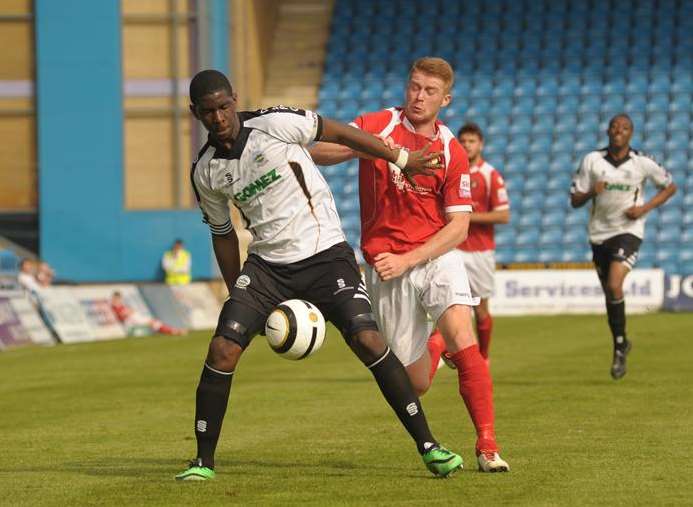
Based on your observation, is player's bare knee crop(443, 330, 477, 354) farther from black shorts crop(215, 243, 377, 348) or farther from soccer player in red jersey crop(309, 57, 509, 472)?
black shorts crop(215, 243, 377, 348)

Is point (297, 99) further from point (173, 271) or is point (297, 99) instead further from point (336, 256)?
point (336, 256)

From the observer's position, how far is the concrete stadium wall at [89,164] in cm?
2808

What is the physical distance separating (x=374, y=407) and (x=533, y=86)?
21.9 m

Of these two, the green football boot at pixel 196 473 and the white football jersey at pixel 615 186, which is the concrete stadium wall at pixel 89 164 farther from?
the green football boot at pixel 196 473

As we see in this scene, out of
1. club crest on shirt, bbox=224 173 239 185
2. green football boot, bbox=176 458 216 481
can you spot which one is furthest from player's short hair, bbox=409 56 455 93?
green football boot, bbox=176 458 216 481

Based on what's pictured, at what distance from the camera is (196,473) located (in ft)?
25.4

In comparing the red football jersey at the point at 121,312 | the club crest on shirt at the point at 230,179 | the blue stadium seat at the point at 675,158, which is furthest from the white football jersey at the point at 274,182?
the blue stadium seat at the point at 675,158

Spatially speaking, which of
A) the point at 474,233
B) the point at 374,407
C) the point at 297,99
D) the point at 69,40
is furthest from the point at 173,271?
the point at 374,407

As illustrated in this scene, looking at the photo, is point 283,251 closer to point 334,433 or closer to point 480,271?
point 334,433

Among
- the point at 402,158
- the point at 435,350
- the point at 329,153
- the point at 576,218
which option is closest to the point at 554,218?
the point at 576,218

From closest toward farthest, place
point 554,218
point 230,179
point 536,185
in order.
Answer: point 230,179 < point 554,218 < point 536,185

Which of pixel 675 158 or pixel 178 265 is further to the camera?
pixel 675 158

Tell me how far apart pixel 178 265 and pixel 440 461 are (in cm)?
2018

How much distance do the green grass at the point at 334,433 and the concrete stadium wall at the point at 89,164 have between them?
32.7 ft
